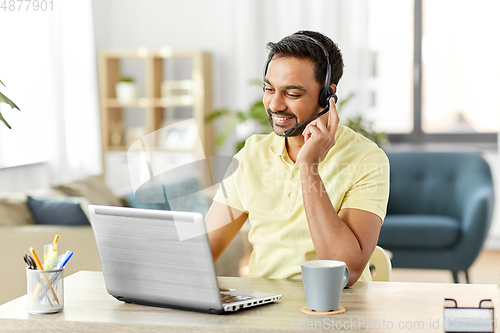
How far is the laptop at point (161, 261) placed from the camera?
0.91 meters

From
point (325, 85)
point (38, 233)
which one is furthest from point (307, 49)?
point (38, 233)

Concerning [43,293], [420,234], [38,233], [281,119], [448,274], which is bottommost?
[448,274]

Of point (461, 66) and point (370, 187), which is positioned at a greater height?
point (461, 66)

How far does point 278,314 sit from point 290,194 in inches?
18.4

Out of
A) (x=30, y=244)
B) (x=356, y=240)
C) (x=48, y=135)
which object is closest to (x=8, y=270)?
(x=30, y=244)

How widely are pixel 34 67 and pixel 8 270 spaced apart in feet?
6.69

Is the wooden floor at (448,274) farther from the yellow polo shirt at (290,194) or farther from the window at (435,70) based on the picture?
the yellow polo shirt at (290,194)

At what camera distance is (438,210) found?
371cm

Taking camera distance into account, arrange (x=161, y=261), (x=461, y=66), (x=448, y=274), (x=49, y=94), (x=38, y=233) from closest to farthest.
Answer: (x=161, y=261), (x=38, y=233), (x=448, y=274), (x=49, y=94), (x=461, y=66)

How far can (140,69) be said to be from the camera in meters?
5.27

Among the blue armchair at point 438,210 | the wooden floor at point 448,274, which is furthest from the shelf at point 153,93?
the wooden floor at point 448,274

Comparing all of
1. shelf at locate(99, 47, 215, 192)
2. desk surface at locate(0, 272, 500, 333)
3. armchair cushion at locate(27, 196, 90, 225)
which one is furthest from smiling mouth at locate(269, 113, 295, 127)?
shelf at locate(99, 47, 215, 192)

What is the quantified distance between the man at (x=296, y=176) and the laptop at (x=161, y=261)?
0.31m

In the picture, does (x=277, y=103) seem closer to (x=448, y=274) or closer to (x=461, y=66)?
(x=448, y=274)
